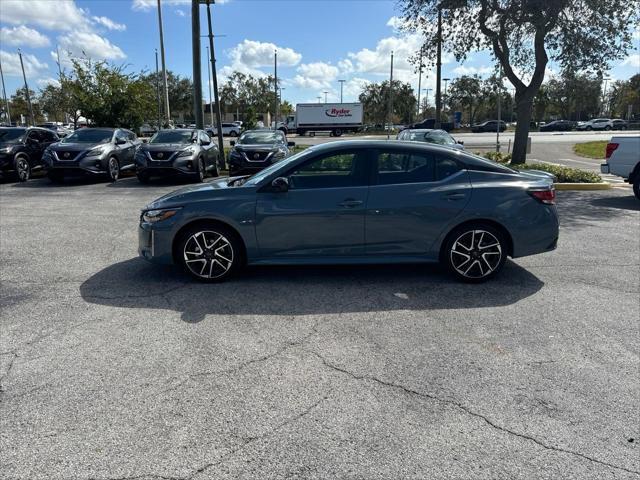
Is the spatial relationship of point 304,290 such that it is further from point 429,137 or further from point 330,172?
point 429,137

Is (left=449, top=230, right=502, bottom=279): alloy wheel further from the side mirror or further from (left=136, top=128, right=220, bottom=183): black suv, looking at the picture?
(left=136, top=128, right=220, bottom=183): black suv

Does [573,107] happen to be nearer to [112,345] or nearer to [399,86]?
[399,86]

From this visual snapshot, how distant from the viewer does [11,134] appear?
15.4m

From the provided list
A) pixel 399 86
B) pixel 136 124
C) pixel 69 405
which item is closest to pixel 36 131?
pixel 136 124

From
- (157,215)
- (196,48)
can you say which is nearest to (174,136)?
(196,48)

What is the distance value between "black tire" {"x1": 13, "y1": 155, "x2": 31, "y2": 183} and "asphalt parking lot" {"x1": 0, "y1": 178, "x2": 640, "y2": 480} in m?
10.0

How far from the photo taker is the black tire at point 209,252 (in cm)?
543

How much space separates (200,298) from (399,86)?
260ft

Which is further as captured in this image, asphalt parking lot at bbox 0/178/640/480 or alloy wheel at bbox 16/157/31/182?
alloy wheel at bbox 16/157/31/182

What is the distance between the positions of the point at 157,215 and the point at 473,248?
3493mm

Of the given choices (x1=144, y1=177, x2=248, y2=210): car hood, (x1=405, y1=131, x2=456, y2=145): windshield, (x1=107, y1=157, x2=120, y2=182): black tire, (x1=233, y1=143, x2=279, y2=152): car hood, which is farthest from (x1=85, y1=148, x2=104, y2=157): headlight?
(x1=144, y1=177, x2=248, y2=210): car hood

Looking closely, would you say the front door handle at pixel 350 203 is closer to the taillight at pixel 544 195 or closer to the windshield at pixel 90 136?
the taillight at pixel 544 195

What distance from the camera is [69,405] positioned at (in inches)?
125

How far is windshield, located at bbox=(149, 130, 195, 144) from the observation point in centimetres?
1496
